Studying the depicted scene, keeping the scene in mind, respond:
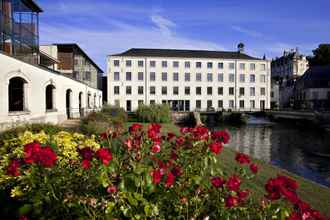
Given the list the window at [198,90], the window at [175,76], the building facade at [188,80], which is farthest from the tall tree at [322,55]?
the window at [175,76]

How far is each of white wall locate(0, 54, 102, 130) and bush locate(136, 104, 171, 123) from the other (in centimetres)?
724

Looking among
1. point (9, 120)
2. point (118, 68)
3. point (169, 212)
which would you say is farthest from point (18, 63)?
point (118, 68)

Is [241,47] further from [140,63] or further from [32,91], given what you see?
[32,91]

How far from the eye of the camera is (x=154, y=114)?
32.4 m

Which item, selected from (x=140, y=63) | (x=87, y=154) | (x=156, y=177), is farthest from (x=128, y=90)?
(x=156, y=177)

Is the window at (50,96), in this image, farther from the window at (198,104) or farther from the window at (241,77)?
the window at (241,77)

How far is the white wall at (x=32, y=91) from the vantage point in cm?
1426

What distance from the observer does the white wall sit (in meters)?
14.3

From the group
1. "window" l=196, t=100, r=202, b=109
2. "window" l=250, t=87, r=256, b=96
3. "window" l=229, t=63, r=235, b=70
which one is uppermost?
"window" l=229, t=63, r=235, b=70

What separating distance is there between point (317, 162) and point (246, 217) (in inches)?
634

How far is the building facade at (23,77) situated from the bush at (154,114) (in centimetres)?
951

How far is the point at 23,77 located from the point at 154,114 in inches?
677

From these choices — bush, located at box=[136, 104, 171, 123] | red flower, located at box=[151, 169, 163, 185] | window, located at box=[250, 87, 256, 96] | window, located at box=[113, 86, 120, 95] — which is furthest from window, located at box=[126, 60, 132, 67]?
red flower, located at box=[151, 169, 163, 185]

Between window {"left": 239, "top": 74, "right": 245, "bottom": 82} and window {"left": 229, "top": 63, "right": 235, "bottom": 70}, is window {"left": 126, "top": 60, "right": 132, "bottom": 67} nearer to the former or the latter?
window {"left": 229, "top": 63, "right": 235, "bottom": 70}
